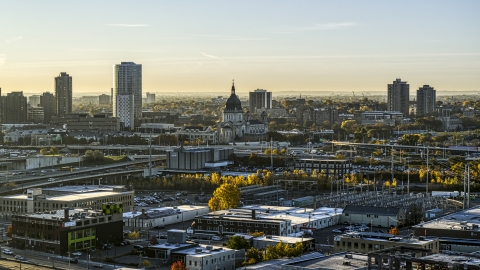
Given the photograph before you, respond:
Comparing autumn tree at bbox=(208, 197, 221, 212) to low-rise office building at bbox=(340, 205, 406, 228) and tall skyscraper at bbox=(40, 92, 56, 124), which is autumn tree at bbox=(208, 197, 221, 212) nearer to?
low-rise office building at bbox=(340, 205, 406, 228)

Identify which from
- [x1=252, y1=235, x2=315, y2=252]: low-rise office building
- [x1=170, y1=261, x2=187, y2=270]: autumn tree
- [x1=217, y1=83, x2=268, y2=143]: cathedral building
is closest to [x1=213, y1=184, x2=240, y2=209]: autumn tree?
[x1=252, y1=235, x2=315, y2=252]: low-rise office building

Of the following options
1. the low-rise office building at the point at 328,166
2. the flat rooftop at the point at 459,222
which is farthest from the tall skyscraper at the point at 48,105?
the flat rooftop at the point at 459,222

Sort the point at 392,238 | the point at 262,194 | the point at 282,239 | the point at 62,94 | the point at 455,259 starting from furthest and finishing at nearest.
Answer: the point at 62,94 < the point at 262,194 < the point at 282,239 < the point at 392,238 < the point at 455,259

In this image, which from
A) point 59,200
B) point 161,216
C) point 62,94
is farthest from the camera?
point 62,94

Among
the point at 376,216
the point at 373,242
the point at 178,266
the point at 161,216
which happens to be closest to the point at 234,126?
the point at 161,216

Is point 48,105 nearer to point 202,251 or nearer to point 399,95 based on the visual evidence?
point 399,95

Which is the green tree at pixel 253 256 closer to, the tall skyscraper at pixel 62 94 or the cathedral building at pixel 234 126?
the cathedral building at pixel 234 126

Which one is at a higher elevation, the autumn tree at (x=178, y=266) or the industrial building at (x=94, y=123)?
the industrial building at (x=94, y=123)
